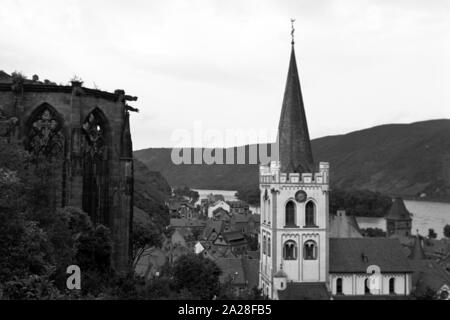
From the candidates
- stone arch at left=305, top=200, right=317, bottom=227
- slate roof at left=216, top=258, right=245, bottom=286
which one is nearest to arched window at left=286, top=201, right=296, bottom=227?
stone arch at left=305, top=200, right=317, bottom=227

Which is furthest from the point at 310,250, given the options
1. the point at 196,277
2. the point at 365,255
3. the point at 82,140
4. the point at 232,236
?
the point at 232,236

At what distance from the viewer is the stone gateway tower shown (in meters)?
23.3

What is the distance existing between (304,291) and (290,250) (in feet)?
12.8

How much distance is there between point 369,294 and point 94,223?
32.0 m

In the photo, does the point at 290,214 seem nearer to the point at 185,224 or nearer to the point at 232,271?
the point at 232,271

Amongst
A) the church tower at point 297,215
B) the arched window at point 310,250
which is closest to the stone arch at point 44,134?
the church tower at point 297,215

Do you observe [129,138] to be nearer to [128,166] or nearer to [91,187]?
[128,166]

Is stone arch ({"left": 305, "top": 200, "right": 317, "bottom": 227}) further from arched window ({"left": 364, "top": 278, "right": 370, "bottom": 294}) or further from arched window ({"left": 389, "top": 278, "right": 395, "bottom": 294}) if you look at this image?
arched window ({"left": 389, "top": 278, "right": 395, "bottom": 294})

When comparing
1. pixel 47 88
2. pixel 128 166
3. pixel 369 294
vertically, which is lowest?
pixel 369 294

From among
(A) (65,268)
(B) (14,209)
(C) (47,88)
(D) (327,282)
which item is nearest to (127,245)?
(C) (47,88)

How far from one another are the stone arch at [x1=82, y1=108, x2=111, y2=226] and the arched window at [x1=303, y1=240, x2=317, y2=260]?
89.0 feet

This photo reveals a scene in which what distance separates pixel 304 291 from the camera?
46812mm

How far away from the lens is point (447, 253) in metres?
90.9
